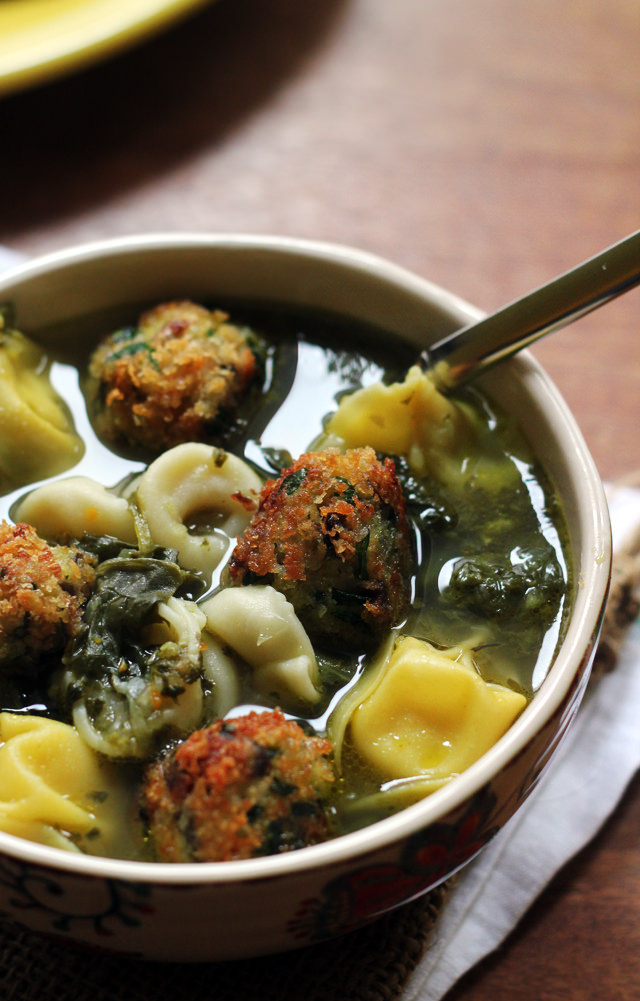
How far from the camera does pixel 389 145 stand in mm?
3242

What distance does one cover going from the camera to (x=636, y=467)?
7.93 ft

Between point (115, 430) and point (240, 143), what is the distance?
164cm

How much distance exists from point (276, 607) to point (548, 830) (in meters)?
0.72

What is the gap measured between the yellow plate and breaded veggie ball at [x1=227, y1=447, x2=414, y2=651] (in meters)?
1.80

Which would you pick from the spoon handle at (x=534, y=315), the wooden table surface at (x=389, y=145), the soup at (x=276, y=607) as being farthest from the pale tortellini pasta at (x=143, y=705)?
the wooden table surface at (x=389, y=145)

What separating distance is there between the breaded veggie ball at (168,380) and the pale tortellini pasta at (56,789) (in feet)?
2.03

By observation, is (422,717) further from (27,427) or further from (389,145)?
(389,145)

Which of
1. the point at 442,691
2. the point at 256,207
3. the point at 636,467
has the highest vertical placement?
the point at 256,207

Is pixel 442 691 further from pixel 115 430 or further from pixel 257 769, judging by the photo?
pixel 115 430

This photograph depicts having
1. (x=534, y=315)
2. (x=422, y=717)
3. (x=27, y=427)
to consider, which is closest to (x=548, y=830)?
(x=422, y=717)

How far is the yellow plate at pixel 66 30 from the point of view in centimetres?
283

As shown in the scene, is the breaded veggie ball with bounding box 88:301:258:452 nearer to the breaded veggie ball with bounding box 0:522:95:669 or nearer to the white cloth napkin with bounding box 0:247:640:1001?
the breaded veggie ball with bounding box 0:522:95:669

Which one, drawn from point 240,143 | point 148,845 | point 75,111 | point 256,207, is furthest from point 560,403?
point 75,111

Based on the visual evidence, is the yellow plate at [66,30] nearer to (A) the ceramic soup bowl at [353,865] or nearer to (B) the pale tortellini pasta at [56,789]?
(A) the ceramic soup bowl at [353,865]
